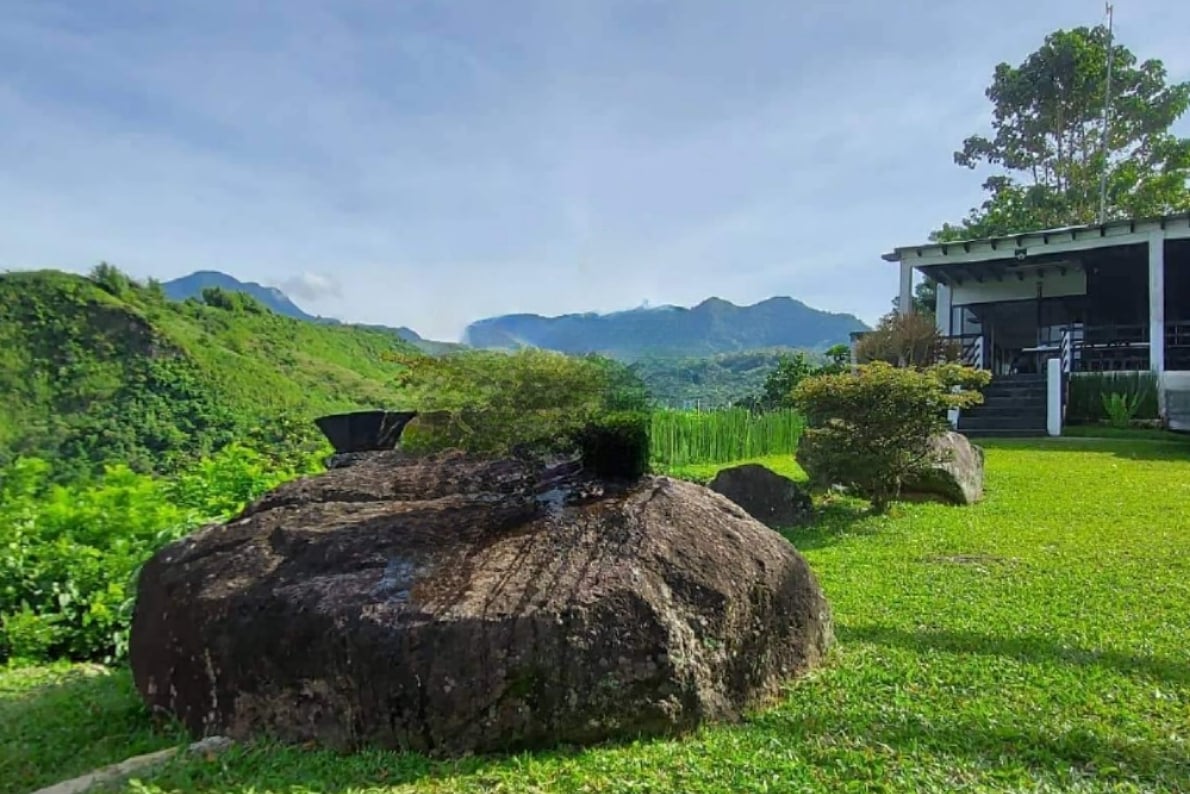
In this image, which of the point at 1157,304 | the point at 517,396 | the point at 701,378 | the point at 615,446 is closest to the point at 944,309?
the point at 1157,304

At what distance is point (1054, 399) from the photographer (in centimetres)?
1318

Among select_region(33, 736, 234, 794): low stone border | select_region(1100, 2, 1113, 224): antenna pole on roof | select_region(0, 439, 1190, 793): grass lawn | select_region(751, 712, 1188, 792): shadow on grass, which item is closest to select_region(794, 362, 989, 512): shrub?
select_region(0, 439, 1190, 793): grass lawn

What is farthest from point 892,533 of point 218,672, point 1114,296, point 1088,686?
point 1114,296

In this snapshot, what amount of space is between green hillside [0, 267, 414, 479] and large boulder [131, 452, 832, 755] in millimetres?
5471

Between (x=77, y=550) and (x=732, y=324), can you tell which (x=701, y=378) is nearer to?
(x=77, y=550)

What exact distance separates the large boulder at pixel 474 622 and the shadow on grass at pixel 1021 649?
0.42 meters

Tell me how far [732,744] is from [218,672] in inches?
73.3

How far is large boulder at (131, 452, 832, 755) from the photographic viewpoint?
2.53 metres

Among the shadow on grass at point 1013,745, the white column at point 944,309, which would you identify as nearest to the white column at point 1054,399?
the white column at point 944,309

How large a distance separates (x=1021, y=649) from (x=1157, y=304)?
1367cm

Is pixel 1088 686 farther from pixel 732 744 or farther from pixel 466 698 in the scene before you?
pixel 466 698

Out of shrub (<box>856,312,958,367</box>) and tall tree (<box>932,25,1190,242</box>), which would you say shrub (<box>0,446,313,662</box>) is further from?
tall tree (<box>932,25,1190,242</box>)

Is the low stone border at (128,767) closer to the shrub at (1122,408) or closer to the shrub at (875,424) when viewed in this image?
the shrub at (875,424)

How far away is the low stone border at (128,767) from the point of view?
238 centimetres
